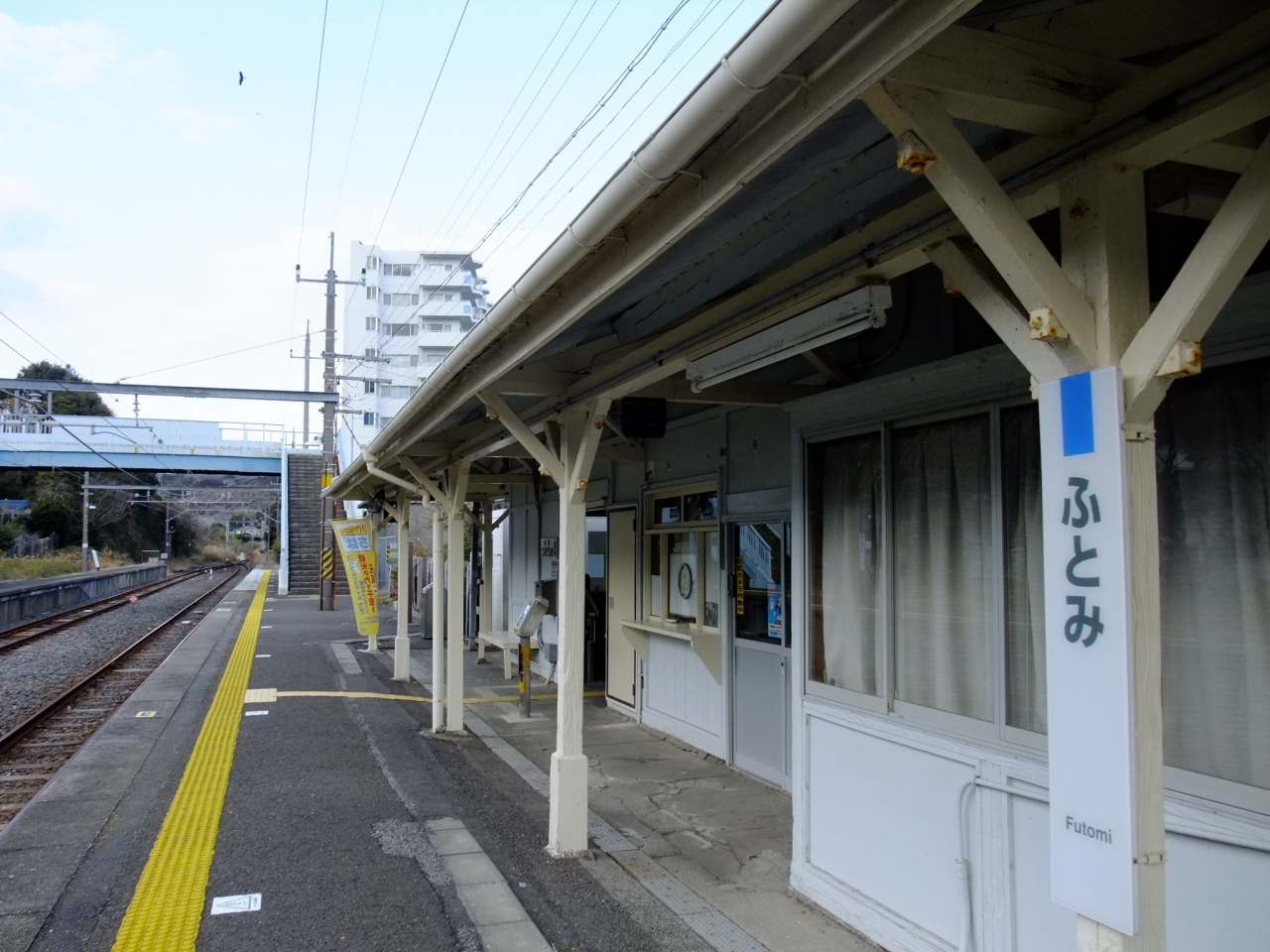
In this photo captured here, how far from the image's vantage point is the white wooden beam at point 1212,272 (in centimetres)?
187

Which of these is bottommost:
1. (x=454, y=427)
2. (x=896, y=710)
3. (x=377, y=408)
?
(x=896, y=710)

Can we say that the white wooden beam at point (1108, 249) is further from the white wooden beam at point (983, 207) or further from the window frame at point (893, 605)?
the window frame at point (893, 605)

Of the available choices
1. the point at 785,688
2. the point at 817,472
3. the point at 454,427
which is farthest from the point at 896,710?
the point at 454,427

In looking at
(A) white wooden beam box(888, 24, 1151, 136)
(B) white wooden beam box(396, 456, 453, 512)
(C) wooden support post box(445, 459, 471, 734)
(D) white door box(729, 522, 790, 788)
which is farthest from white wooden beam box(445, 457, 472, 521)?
(A) white wooden beam box(888, 24, 1151, 136)

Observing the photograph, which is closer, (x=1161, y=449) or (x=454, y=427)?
(x=1161, y=449)

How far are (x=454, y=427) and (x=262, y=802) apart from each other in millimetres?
3568

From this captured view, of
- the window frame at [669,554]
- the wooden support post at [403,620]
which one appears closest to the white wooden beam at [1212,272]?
the window frame at [669,554]

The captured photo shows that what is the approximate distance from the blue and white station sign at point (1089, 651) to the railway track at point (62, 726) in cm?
735

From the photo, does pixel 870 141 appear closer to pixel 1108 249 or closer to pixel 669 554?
pixel 1108 249

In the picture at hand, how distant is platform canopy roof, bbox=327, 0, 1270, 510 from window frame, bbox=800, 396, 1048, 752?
891 mm

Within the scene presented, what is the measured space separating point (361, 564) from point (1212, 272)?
46.6ft

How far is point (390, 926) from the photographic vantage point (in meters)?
4.39

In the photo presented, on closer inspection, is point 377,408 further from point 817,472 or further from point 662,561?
point 817,472

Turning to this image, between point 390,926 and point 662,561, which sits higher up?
point 662,561
